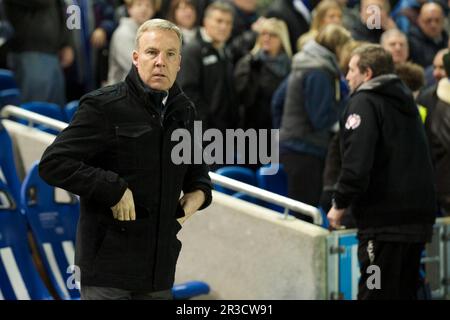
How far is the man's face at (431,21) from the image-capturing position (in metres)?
10.0

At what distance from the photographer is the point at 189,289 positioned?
6.57 meters

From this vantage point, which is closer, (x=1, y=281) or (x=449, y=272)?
(x=1, y=281)

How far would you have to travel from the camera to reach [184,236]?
23.0 ft

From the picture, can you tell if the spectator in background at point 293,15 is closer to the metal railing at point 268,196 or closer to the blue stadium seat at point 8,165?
the metal railing at point 268,196

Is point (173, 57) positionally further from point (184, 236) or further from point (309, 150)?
point (309, 150)

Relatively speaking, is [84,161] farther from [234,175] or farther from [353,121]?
[234,175]

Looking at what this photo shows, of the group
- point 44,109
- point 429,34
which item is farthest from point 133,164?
point 429,34

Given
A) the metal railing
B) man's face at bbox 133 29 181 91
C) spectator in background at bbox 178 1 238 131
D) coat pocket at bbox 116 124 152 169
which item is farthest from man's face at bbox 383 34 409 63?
coat pocket at bbox 116 124 152 169

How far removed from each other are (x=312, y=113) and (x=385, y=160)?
170cm

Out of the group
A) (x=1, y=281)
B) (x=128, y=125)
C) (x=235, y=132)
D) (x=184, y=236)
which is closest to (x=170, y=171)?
(x=128, y=125)

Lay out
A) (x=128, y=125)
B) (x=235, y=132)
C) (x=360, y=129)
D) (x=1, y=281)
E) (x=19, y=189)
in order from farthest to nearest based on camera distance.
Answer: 1. (x=235, y=132)
2. (x=19, y=189)
3. (x=1, y=281)
4. (x=360, y=129)
5. (x=128, y=125)

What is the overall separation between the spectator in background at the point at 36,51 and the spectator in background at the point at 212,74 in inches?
50.0

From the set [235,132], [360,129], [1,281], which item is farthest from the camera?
[235,132]

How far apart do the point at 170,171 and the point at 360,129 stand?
6.25ft
